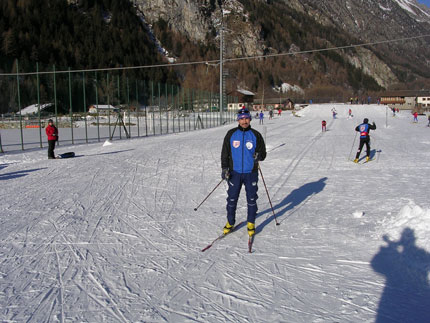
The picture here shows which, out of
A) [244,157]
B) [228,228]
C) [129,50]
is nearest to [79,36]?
[129,50]

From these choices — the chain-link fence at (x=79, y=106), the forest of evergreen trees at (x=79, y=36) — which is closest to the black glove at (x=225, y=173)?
the chain-link fence at (x=79, y=106)

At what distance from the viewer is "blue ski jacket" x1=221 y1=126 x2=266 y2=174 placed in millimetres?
5059

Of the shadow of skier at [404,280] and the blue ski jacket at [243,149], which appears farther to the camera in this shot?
the blue ski jacket at [243,149]

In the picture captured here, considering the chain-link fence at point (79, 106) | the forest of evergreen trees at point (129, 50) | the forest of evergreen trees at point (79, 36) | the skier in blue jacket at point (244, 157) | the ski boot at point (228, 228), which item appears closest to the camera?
the skier in blue jacket at point (244, 157)

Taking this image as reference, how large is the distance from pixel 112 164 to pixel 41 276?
7.82 metres

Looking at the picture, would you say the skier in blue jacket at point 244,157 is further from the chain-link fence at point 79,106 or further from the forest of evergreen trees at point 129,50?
the forest of evergreen trees at point 129,50

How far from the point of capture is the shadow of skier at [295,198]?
6408 millimetres

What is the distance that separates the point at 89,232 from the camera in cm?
554

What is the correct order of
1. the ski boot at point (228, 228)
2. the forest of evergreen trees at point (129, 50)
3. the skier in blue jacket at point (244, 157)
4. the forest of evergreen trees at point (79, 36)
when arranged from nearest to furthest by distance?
the skier in blue jacket at point (244, 157) < the ski boot at point (228, 228) < the forest of evergreen trees at point (129, 50) < the forest of evergreen trees at point (79, 36)

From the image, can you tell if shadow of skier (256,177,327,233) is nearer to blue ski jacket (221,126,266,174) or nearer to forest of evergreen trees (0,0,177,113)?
blue ski jacket (221,126,266,174)

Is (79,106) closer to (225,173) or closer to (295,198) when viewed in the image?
(295,198)

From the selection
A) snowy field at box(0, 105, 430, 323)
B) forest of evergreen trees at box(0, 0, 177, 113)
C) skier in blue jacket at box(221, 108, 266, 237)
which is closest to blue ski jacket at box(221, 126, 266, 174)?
skier in blue jacket at box(221, 108, 266, 237)

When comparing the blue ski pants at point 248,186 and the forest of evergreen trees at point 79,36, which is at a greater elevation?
the forest of evergreen trees at point 79,36

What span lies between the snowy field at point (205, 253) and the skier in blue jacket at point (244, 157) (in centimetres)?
72
